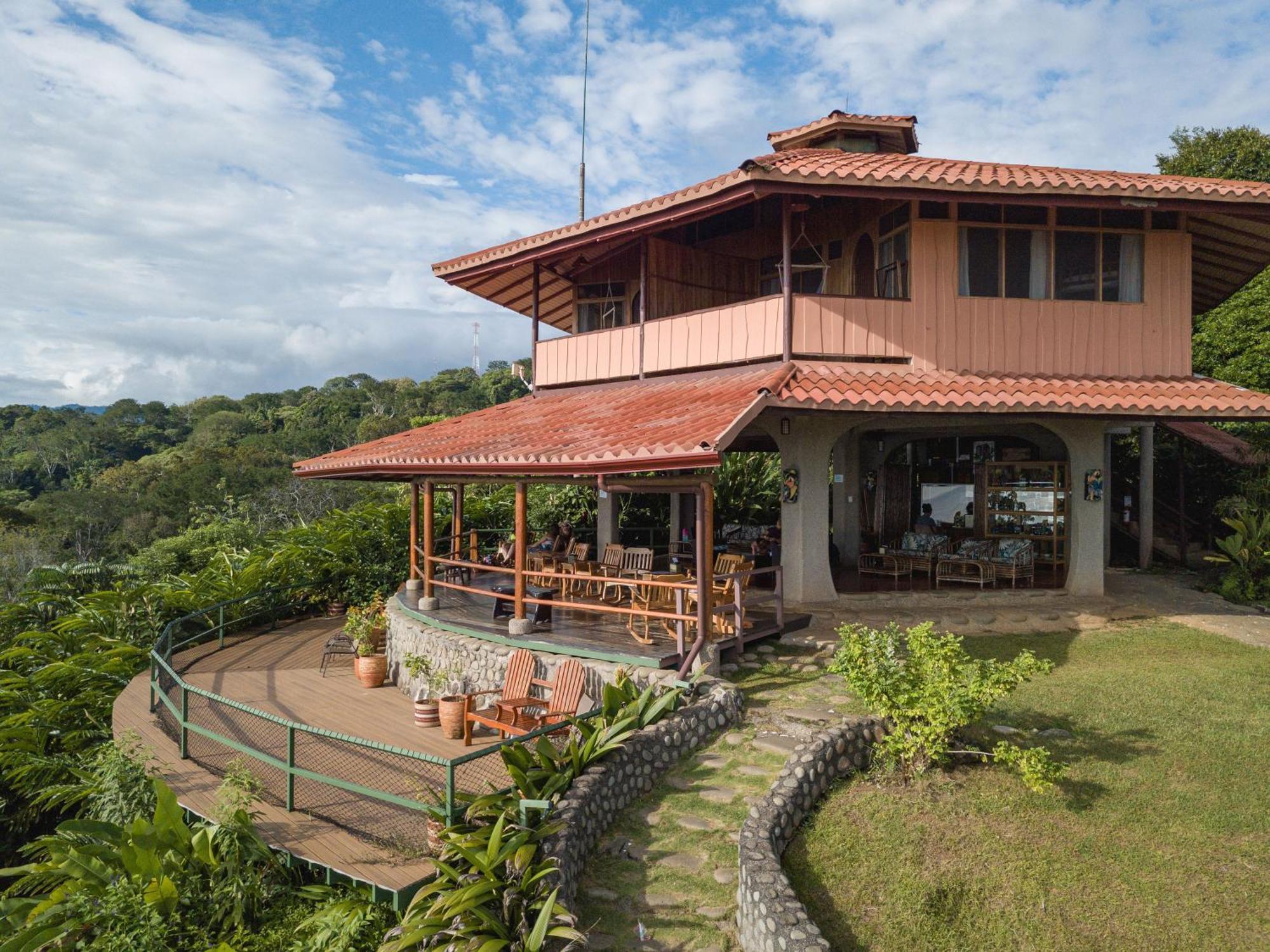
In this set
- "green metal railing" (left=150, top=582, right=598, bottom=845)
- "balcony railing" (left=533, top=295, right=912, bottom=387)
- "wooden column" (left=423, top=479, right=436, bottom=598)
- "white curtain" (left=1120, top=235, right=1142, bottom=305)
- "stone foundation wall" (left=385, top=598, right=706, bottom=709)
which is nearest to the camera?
"green metal railing" (left=150, top=582, right=598, bottom=845)

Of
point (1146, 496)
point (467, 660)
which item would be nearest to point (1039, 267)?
point (1146, 496)

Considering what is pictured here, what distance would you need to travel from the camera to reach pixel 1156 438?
765 inches

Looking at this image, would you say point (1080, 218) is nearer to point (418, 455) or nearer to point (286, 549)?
point (418, 455)

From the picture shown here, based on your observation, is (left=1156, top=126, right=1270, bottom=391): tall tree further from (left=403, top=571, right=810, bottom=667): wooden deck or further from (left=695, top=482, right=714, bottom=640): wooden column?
(left=695, top=482, right=714, bottom=640): wooden column

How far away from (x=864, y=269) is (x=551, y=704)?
31.6ft

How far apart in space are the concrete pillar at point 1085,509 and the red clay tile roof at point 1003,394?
920 mm

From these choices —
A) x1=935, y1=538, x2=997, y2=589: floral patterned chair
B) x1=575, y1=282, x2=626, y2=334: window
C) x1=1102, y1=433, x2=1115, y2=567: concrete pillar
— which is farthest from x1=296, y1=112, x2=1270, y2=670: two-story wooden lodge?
x1=935, y1=538, x2=997, y2=589: floral patterned chair

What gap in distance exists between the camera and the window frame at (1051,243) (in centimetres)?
1248

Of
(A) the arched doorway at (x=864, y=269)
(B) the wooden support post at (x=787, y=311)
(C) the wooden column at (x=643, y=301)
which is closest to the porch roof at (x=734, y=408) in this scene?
(B) the wooden support post at (x=787, y=311)

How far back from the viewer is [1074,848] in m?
6.11

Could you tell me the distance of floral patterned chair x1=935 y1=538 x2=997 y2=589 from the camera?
13.2 metres

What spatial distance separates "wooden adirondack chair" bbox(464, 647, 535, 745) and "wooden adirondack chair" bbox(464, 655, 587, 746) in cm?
1

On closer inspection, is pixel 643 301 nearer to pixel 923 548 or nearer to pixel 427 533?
pixel 427 533

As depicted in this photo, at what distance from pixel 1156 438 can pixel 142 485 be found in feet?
198
